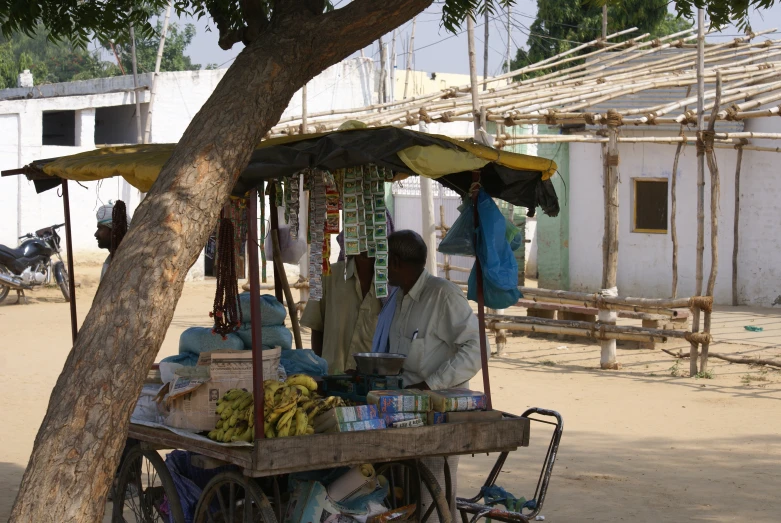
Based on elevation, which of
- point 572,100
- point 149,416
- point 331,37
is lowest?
point 149,416

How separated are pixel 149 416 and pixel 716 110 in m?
6.77

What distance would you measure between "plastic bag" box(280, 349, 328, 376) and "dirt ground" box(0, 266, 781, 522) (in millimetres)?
1612

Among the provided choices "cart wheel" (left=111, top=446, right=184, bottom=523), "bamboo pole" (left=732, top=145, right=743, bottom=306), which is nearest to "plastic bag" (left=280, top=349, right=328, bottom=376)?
"cart wheel" (left=111, top=446, right=184, bottom=523)

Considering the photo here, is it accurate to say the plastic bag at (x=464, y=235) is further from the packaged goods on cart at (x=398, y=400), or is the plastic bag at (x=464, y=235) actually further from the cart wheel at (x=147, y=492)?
the cart wheel at (x=147, y=492)

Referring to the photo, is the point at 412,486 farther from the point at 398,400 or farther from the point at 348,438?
the point at 348,438

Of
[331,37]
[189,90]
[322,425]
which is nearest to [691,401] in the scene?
[322,425]

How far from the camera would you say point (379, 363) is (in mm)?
4578

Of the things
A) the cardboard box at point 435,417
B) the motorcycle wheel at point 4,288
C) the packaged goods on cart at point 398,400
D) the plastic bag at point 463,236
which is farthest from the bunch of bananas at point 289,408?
the motorcycle wheel at point 4,288

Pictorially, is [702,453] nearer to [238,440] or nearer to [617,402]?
[617,402]

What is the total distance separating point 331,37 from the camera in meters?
3.79

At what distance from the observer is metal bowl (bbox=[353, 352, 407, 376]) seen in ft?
15.0

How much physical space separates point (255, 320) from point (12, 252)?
13.0m

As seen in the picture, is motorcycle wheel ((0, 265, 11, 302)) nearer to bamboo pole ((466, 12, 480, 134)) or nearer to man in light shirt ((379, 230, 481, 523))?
bamboo pole ((466, 12, 480, 134))

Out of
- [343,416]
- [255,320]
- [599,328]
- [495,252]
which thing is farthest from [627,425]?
[255,320]
